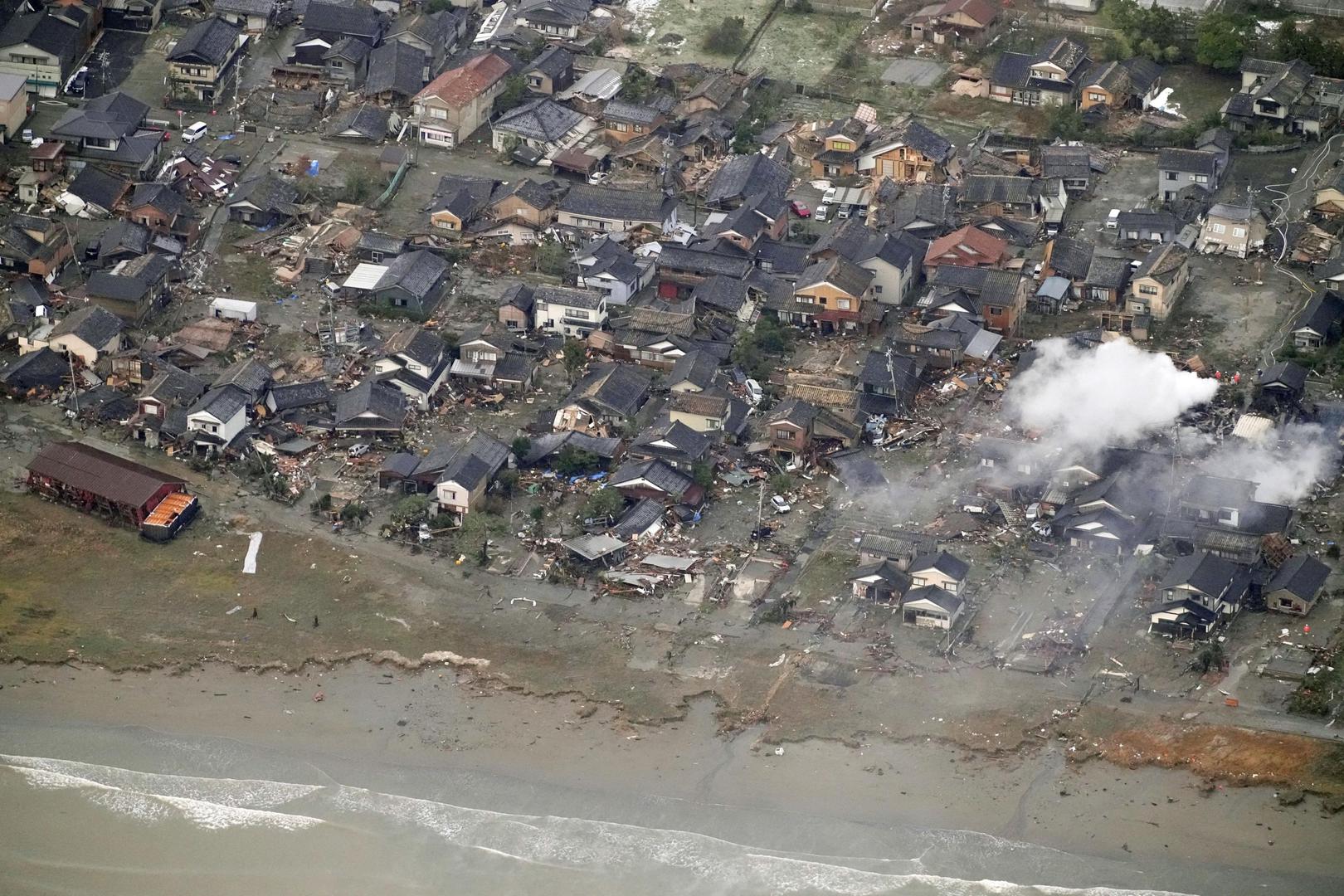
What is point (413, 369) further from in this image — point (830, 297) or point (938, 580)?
point (938, 580)

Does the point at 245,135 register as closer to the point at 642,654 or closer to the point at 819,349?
the point at 819,349

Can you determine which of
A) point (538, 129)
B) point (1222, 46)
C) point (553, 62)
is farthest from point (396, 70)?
point (1222, 46)

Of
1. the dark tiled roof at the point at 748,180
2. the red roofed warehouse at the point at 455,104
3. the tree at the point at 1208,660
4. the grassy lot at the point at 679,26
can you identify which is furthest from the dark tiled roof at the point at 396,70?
the tree at the point at 1208,660

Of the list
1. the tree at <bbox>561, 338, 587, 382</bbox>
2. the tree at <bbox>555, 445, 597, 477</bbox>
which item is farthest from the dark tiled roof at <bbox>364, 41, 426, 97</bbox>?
the tree at <bbox>555, 445, 597, 477</bbox>

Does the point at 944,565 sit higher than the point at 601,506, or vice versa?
the point at 944,565

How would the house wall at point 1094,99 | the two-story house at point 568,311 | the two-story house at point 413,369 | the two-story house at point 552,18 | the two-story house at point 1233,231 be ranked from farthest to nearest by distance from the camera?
1. the two-story house at point 552,18
2. the house wall at point 1094,99
3. the two-story house at point 1233,231
4. the two-story house at point 568,311
5. the two-story house at point 413,369

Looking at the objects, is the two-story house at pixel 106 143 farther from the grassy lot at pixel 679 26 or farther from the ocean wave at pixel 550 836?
the ocean wave at pixel 550 836

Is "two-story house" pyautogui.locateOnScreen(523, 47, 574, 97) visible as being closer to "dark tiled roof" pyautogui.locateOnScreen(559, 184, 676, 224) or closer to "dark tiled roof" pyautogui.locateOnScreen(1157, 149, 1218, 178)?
"dark tiled roof" pyautogui.locateOnScreen(559, 184, 676, 224)

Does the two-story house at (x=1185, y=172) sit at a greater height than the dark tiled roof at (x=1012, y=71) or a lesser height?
greater
